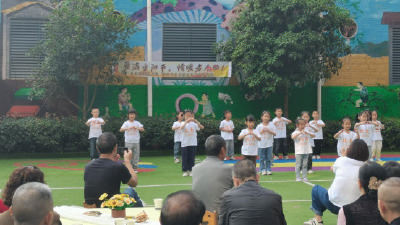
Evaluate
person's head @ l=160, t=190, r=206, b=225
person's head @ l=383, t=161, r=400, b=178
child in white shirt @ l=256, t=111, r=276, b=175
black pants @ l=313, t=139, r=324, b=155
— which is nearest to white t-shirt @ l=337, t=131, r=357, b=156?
child in white shirt @ l=256, t=111, r=276, b=175

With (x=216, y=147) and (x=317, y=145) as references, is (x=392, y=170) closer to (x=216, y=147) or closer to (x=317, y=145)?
(x=216, y=147)

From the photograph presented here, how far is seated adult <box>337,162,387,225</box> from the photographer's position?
175 inches

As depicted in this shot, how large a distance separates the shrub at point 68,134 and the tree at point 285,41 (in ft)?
5.84

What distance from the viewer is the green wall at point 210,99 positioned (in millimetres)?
18312

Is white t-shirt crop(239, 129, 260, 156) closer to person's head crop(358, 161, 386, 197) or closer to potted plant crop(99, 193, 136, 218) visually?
potted plant crop(99, 193, 136, 218)

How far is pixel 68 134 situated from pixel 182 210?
44.8 feet

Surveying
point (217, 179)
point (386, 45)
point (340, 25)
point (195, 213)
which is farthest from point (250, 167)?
point (386, 45)

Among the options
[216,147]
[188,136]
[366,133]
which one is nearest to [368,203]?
[216,147]

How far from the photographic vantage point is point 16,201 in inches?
120

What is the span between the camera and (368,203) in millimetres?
4461

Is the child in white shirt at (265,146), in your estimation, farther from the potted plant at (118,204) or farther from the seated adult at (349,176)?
the potted plant at (118,204)

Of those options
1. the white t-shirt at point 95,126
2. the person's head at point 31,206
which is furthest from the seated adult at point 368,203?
the white t-shirt at point 95,126

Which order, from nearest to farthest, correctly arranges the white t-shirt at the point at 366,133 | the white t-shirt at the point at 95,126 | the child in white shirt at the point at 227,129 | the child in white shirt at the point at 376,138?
1. the white t-shirt at the point at 366,133
2. the white t-shirt at the point at 95,126
3. the child in white shirt at the point at 376,138
4. the child in white shirt at the point at 227,129

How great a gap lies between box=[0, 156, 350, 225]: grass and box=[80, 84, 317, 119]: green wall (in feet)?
13.4
